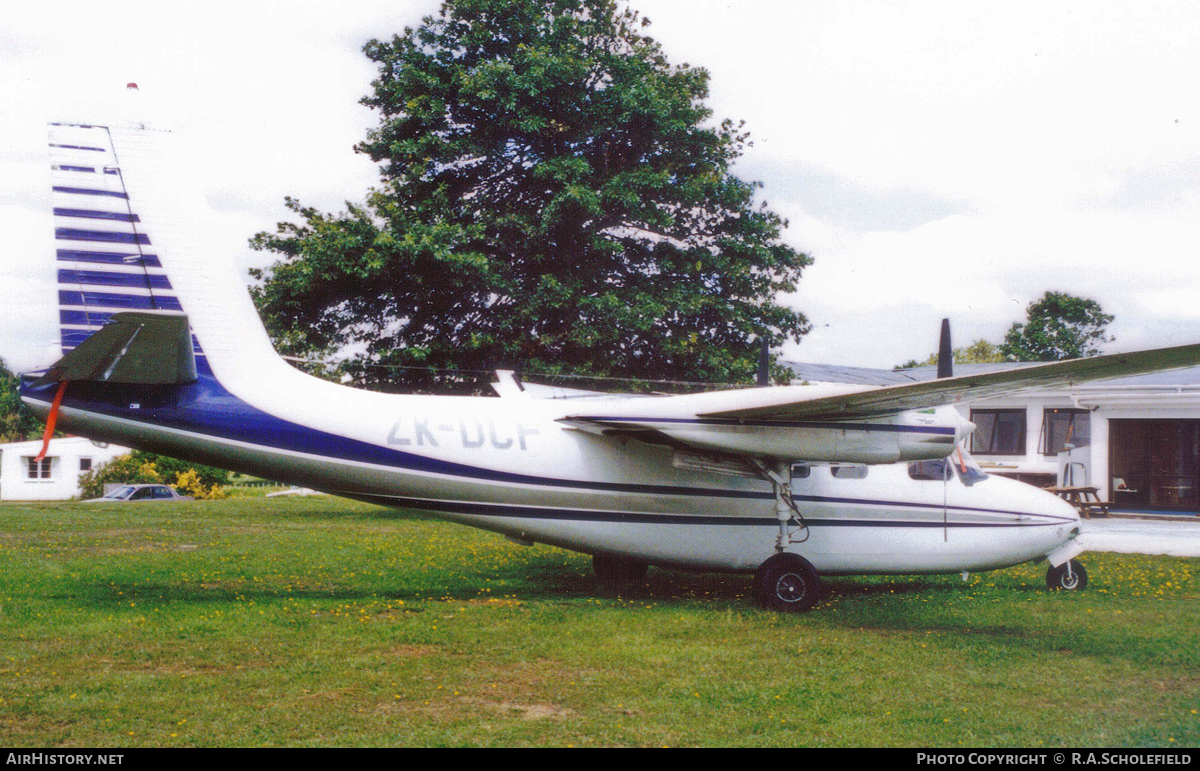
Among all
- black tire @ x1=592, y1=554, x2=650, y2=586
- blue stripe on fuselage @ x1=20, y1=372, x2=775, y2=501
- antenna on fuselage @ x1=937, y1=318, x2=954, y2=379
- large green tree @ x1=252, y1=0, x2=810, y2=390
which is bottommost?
black tire @ x1=592, y1=554, x2=650, y2=586

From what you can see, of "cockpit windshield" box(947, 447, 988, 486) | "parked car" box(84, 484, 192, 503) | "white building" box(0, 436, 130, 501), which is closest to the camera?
"cockpit windshield" box(947, 447, 988, 486)

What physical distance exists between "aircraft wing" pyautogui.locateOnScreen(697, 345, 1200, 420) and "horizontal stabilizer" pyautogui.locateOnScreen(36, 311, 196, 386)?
534 centimetres

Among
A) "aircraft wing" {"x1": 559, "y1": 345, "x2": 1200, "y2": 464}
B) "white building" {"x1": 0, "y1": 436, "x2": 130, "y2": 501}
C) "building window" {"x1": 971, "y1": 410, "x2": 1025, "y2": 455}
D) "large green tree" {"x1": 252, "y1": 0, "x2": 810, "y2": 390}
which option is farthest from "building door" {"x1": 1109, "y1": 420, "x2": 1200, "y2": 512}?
"white building" {"x1": 0, "y1": 436, "x2": 130, "y2": 501}

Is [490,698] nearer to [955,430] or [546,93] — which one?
[955,430]

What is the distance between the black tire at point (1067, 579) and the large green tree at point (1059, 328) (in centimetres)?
4549

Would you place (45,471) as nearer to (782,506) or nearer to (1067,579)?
(782,506)

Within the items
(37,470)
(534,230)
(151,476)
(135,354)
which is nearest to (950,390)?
(135,354)

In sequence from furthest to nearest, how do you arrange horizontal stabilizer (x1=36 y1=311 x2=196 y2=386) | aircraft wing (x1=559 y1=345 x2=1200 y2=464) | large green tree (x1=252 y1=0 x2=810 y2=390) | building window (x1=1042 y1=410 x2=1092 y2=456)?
1. building window (x1=1042 y1=410 x2=1092 y2=456)
2. large green tree (x1=252 y1=0 x2=810 y2=390)
3. aircraft wing (x1=559 y1=345 x2=1200 y2=464)
4. horizontal stabilizer (x1=36 y1=311 x2=196 y2=386)

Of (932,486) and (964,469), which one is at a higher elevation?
(964,469)

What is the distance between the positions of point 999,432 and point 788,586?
56.0 ft

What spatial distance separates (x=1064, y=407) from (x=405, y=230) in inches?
685

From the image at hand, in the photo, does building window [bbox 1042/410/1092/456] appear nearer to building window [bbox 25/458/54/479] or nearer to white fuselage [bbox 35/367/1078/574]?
white fuselage [bbox 35/367/1078/574]

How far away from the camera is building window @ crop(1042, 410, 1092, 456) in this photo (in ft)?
77.6

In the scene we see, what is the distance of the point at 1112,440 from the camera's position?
23.4 m
